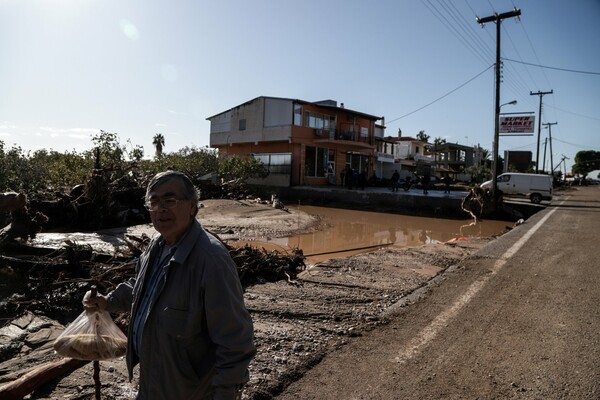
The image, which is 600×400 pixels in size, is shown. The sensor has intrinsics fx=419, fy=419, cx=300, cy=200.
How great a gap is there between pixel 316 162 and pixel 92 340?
31.6 m

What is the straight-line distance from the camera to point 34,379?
299 cm

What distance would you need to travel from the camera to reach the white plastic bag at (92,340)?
88.5 inches

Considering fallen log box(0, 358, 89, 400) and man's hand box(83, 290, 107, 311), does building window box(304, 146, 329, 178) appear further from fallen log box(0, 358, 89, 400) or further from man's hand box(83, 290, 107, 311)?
man's hand box(83, 290, 107, 311)

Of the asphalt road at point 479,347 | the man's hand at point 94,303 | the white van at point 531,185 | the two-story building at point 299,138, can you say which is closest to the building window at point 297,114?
the two-story building at point 299,138

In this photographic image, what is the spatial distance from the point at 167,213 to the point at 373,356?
8.61 ft

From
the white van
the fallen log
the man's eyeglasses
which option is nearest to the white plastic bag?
the man's eyeglasses

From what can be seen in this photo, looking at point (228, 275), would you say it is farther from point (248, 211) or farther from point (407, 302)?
point (248, 211)

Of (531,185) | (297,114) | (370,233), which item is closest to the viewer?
(370,233)

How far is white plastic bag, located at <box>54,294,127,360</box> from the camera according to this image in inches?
88.5

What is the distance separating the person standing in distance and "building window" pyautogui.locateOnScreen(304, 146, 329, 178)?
31011 millimetres

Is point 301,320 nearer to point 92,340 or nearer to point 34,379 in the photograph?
point 34,379

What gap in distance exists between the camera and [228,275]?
1829 millimetres

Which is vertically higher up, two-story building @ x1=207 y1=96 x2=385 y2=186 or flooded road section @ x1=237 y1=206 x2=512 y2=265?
two-story building @ x1=207 y1=96 x2=385 y2=186

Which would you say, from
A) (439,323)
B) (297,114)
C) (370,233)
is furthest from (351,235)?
(297,114)
